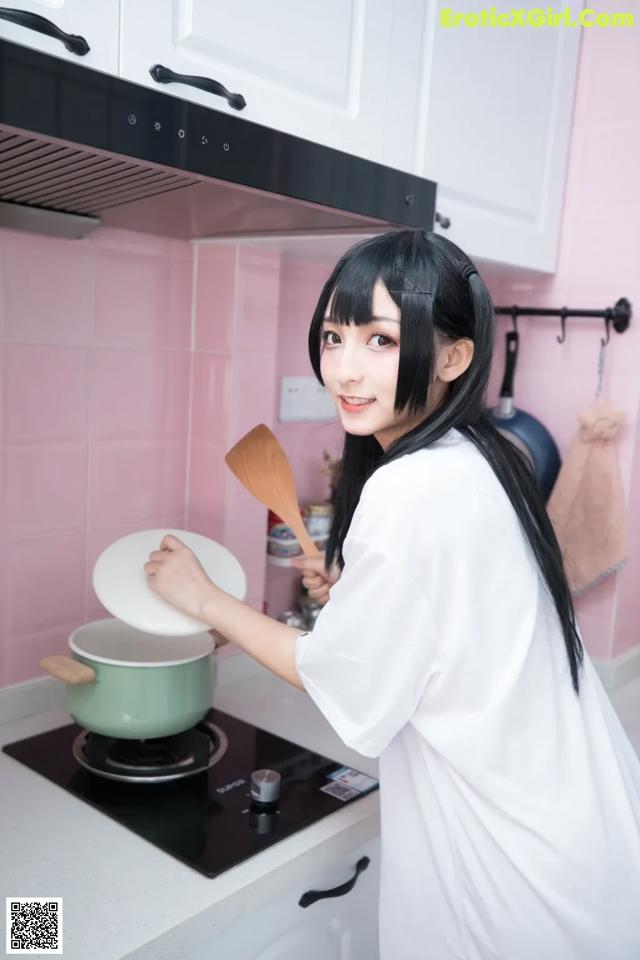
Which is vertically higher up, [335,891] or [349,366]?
[349,366]

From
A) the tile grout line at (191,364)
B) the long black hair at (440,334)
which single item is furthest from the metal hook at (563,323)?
the long black hair at (440,334)

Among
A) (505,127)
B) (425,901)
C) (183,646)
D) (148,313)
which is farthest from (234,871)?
(505,127)

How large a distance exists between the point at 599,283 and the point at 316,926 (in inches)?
43.5

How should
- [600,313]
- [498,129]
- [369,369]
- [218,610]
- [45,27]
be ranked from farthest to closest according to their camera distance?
1. [600,313]
2. [498,129]
3. [218,610]
4. [369,369]
5. [45,27]

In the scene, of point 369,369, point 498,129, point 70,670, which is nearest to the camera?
point 369,369

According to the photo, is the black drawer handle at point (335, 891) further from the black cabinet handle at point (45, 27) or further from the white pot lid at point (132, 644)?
the black cabinet handle at point (45, 27)

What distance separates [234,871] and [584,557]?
33.8 inches

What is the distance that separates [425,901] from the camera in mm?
843

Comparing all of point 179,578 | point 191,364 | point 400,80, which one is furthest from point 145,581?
point 400,80

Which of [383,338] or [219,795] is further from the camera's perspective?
[219,795]

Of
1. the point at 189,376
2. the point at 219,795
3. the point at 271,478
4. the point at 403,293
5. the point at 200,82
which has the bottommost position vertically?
the point at 219,795

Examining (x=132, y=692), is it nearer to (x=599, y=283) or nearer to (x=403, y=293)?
(x=403, y=293)

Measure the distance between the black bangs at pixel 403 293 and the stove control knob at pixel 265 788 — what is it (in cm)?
48

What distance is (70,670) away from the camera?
1038 mm
